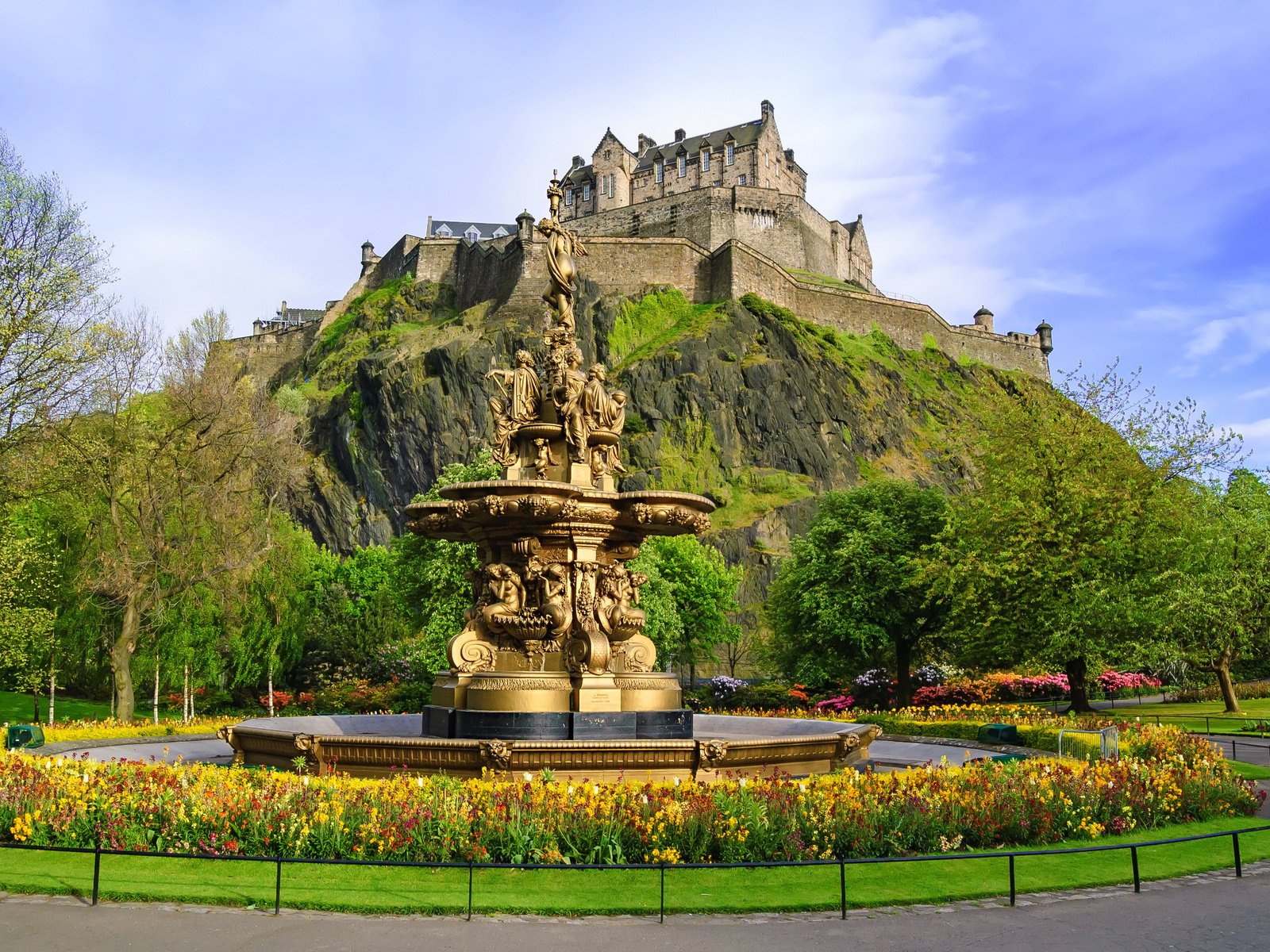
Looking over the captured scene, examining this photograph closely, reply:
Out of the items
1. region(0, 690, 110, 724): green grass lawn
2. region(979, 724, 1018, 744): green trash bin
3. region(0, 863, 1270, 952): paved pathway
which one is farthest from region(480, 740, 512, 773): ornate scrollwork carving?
region(0, 690, 110, 724): green grass lawn

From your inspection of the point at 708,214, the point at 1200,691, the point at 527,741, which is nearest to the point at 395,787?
the point at 527,741

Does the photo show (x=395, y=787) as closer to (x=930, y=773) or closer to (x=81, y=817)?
(x=81, y=817)

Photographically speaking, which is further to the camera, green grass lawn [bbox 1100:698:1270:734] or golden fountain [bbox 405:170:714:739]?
green grass lawn [bbox 1100:698:1270:734]

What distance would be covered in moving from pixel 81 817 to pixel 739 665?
49.2 meters

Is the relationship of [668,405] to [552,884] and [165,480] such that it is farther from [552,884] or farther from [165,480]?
[552,884]

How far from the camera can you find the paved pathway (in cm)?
705

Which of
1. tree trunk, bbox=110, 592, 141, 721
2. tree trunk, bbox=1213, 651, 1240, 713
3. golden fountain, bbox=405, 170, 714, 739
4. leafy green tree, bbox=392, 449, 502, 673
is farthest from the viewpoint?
leafy green tree, bbox=392, 449, 502, 673

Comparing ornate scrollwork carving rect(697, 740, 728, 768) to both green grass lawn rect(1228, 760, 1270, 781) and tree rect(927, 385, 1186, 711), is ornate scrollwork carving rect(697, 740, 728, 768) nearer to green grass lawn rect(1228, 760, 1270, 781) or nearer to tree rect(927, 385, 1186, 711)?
green grass lawn rect(1228, 760, 1270, 781)

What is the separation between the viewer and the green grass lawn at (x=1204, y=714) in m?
26.4

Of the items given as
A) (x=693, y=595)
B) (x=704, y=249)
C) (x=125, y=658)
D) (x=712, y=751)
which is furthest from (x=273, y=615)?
(x=704, y=249)

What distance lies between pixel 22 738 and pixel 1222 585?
2790 cm

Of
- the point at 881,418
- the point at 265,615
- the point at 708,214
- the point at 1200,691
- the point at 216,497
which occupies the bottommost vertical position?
the point at 1200,691

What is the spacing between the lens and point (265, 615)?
3378 centimetres

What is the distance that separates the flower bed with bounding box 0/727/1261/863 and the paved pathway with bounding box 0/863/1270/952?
1.22m
